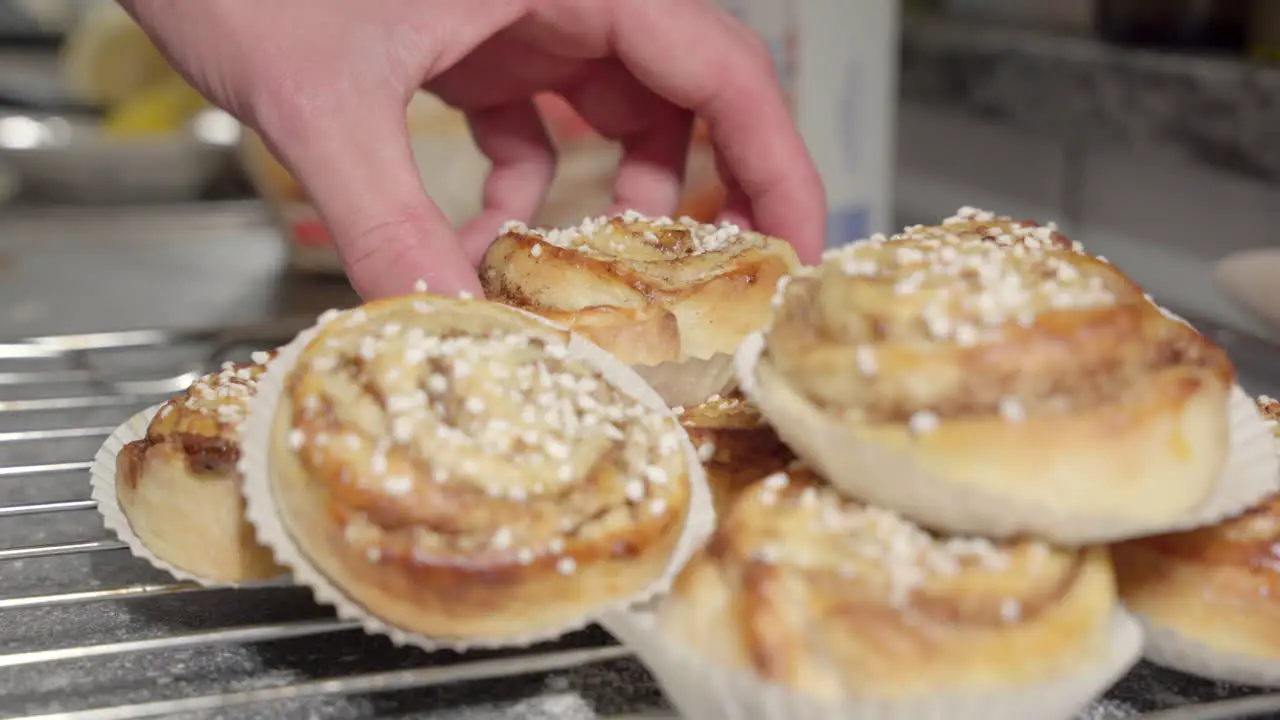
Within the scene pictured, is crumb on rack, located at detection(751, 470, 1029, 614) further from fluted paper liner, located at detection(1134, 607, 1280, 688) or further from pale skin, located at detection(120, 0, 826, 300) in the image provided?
pale skin, located at detection(120, 0, 826, 300)

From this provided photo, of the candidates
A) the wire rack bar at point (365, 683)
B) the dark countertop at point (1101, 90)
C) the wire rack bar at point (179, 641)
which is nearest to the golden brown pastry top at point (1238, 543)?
the wire rack bar at point (365, 683)

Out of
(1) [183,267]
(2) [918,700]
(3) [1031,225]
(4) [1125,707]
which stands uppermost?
(3) [1031,225]

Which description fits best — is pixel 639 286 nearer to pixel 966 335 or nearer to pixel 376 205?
pixel 376 205

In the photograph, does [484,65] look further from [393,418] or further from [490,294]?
[393,418]

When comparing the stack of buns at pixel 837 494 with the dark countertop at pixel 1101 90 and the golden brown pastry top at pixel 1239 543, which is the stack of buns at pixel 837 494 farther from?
the dark countertop at pixel 1101 90

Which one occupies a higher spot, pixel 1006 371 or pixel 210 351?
pixel 1006 371

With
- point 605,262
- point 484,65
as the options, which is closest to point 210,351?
point 484,65
